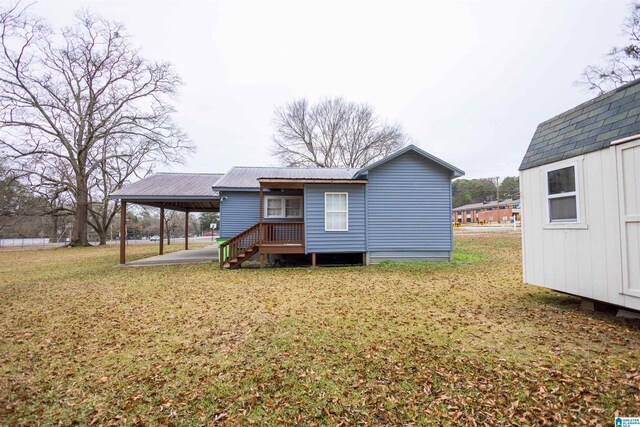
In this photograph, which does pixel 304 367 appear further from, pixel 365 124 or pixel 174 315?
pixel 365 124

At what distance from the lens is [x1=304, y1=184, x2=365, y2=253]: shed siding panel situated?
11211mm

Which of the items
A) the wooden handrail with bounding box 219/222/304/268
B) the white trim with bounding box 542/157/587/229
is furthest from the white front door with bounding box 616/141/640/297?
the wooden handrail with bounding box 219/222/304/268

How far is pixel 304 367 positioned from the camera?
3.38 metres

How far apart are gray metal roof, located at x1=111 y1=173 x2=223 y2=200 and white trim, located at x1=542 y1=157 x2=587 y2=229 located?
1245 centimetres

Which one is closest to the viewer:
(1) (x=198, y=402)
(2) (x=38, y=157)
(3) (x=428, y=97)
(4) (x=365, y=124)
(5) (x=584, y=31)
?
(1) (x=198, y=402)

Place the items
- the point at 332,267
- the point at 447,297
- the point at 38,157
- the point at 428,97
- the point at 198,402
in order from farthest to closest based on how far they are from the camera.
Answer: the point at 428,97, the point at 38,157, the point at 332,267, the point at 447,297, the point at 198,402

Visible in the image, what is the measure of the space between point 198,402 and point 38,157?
29867 millimetres

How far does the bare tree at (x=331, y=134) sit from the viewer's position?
31109 mm

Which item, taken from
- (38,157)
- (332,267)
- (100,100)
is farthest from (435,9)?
(38,157)

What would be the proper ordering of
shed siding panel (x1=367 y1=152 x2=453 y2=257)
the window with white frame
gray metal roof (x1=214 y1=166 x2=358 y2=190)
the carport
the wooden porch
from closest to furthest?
the wooden porch → shed siding panel (x1=367 y1=152 x2=453 y2=257) → the carport → the window with white frame → gray metal roof (x1=214 y1=166 x2=358 y2=190)

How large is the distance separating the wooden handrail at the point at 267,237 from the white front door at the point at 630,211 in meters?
8.99

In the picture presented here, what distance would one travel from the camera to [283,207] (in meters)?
12.9

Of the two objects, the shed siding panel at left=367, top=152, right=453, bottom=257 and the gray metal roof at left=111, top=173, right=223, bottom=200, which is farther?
the gray metal roof at left=111, top=173, right=223, bottom=200

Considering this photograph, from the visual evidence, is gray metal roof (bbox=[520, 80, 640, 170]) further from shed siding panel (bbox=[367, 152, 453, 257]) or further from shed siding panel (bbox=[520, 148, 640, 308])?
shed siding panel (bbox=[367, 152, 453, 257])
